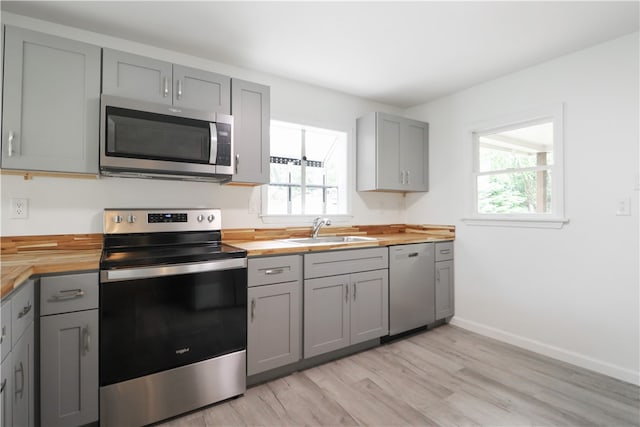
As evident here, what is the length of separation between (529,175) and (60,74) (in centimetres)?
356

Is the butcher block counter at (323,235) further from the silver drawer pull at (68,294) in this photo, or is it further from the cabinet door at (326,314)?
the silver drawer pull at (68,294)

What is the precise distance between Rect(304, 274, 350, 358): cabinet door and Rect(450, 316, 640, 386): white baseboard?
1462 mm

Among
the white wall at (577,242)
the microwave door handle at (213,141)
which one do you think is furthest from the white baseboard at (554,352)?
the microwave door handle at (213,141)

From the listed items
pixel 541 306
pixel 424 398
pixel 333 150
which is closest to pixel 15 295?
pixel 424 398

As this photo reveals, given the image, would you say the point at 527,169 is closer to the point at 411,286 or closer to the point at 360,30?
the point at 411,286

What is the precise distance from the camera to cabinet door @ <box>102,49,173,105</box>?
6.56 feet

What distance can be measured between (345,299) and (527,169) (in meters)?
1.98

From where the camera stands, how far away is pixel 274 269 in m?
2.24

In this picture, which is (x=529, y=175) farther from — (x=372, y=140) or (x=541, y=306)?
(x=372, y=140)

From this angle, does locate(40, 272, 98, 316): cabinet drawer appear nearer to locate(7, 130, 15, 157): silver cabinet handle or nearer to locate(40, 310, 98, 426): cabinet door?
locate(40, 310, 98, 426): cabinet door

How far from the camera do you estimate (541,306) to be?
9.14ft

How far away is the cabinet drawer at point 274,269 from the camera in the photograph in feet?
7.07

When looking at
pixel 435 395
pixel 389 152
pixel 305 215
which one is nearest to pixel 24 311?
pixel 305 215

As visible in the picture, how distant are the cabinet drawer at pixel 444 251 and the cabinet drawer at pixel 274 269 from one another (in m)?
1.64
